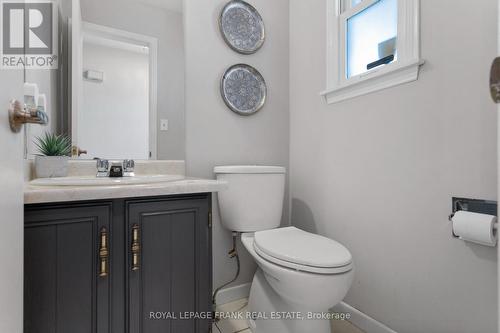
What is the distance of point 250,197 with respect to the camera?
4.96ft

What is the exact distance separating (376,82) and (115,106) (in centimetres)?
137

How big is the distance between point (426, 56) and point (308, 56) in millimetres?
787

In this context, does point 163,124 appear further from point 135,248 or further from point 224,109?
point 135,248

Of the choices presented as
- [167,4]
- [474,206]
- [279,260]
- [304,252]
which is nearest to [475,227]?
[474,206]

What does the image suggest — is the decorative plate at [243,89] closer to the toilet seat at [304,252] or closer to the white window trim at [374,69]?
the white window trim at [374,69]

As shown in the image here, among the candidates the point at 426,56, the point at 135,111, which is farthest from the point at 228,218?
the point at 426,56

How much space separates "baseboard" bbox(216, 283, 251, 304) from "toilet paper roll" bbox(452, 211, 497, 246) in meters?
1.26

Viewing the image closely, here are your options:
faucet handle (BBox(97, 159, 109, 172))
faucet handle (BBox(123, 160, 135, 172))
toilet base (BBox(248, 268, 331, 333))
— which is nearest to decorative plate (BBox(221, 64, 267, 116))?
faucet handle (BBox(123, 160, 135, 172))

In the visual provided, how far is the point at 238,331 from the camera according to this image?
1421 mm

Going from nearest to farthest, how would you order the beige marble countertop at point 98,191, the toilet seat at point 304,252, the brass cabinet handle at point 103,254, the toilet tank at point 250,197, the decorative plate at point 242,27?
the beige marble countertop at point 98,191
the brass cabinet handle at point 103,254
the toilet seat at point 304,252
the toilet tank at point 250,197
the decorative plate at point 242,27

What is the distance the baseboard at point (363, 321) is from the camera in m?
1.31

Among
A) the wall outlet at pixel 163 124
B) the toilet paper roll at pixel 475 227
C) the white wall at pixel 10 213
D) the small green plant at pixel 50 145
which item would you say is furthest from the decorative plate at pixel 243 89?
the toilet paper roll at pixel 475 227

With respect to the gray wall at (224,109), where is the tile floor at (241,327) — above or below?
below

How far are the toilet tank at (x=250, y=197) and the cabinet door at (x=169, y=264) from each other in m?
0.40
